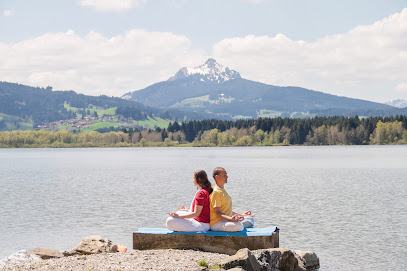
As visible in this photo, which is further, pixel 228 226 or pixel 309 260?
pixel 309 260

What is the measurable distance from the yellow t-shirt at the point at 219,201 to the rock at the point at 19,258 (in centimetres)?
579

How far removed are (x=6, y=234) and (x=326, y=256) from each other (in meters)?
16.2

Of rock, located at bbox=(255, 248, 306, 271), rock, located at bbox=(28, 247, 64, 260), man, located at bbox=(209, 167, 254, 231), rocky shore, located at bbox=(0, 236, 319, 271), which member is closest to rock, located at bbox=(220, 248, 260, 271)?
rocky shore, located at bbox=(0, 236, 319, 271)

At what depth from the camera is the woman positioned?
16.4 m

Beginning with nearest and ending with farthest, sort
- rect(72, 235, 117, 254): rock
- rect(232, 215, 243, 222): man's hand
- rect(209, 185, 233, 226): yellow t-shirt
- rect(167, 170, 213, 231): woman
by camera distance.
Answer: rect(209, 185, 233, 226): yellow t-shirt, rect(232, 215, 243, 222): man's hand, rect(167, 170, 213, 231): woman, rect(72, 235, 117, 254): rock

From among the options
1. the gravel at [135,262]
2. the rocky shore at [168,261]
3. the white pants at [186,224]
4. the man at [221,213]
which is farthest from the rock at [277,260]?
the white pants at [186,224]

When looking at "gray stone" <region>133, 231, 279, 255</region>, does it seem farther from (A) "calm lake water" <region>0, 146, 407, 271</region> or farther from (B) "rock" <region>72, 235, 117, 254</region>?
(A) "calm lake water" <region>0, 146, 407, 271</region>

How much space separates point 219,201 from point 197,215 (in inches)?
33.3

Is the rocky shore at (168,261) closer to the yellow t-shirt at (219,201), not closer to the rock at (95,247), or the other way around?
the yellow t-shirt at (219,201)

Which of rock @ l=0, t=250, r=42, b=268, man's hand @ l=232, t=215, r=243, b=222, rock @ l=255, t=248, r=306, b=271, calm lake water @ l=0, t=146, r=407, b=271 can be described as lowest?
calm lake water @ l=0, t=146, r=407, b=271

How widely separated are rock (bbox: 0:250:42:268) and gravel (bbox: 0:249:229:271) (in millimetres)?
695

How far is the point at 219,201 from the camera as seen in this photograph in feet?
53.3

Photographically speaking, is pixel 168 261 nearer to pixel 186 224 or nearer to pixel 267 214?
pixel 186 224

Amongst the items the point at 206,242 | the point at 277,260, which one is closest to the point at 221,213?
the point at 206,242
